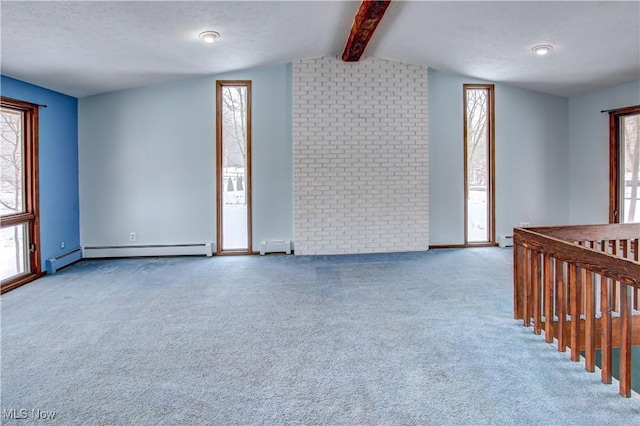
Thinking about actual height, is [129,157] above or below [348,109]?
below

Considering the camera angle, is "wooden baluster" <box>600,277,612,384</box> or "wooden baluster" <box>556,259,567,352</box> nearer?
"wooden baluster" <box>600,277,612,384</box>

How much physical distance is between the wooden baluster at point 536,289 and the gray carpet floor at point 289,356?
0.15 meters

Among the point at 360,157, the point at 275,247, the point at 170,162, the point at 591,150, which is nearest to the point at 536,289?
the point at 360,157

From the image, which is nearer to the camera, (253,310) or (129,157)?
(253,310)

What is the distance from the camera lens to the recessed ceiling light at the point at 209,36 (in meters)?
4.20

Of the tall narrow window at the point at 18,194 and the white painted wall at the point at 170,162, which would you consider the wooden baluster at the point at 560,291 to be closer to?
the white painted wall at the point at 170,162

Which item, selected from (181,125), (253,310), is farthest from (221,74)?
(253,310)

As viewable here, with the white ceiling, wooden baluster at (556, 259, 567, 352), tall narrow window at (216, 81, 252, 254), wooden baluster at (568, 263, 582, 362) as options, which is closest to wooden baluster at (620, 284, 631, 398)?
wooden baluster at (568, 263, 582, 362)

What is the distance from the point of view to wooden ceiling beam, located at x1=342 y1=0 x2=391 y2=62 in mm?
3743

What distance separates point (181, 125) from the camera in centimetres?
582

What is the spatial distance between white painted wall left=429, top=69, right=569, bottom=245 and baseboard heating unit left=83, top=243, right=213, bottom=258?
3.67m

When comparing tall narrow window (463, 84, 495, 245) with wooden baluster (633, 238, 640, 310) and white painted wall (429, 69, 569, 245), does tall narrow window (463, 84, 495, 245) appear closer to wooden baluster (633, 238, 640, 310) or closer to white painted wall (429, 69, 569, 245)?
white painted wall (429, 69, 569, 245)

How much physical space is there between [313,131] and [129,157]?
2.77 meters

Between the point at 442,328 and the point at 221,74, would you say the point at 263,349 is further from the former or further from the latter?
the point at 221,74
